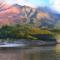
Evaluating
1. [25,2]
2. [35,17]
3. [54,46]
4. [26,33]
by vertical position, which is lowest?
[54,46]

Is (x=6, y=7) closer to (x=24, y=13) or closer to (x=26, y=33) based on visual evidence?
(x=24, y=13)

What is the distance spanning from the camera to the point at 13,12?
6.96 metres

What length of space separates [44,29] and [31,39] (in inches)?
19.9

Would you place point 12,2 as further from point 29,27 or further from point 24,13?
point 29,27

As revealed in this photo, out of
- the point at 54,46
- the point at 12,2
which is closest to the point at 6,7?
the point at 12,2

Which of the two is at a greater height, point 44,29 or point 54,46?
point 44,29

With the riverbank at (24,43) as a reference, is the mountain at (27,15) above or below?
above

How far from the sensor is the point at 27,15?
22.8ft

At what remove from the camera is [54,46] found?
6.95m

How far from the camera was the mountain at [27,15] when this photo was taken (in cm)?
693

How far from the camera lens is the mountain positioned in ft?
22.7

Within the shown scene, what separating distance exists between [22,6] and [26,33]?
855 mm

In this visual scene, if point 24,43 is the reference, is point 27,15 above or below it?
above

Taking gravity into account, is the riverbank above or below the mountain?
below
